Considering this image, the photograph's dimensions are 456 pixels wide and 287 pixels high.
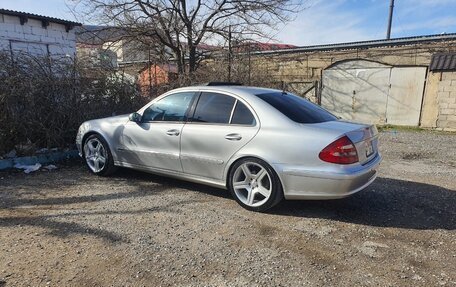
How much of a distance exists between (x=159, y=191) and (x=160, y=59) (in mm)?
10540

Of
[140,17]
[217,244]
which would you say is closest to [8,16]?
[140,17]

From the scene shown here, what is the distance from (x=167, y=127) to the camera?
497 cm

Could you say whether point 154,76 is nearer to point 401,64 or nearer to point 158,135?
point 158,135

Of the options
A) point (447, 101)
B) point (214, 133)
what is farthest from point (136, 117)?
point (447, 101)

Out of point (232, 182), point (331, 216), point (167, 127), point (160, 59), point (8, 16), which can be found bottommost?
point (331, 216)

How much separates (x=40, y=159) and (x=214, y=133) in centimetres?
383

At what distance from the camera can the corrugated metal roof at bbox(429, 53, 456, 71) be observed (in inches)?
510

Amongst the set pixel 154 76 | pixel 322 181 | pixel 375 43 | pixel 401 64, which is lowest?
pixel 322 181

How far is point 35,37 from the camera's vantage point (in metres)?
12.7

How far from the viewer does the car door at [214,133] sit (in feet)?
14.2

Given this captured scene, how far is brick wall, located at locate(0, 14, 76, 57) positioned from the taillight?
9.88 metres

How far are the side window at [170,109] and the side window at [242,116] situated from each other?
78 centimetres

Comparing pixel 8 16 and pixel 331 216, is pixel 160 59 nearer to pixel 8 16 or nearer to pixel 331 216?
pixel 8 16

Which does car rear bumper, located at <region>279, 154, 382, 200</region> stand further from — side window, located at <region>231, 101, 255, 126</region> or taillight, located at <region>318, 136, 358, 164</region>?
side window, located at <region>231, 101, 255, 126</region>
